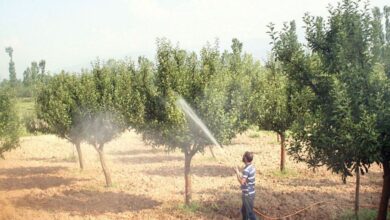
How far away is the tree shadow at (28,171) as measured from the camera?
31.9 metres

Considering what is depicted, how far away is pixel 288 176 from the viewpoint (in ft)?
92.6

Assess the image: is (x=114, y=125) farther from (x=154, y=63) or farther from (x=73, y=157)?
(x=73, y=157)

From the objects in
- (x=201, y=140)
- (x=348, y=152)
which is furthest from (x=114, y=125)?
(x=348, y=152)

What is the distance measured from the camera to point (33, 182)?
28438 mm

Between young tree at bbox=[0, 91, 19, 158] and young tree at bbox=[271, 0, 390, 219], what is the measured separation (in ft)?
63.6

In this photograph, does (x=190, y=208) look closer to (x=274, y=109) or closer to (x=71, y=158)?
(x=274, y=109)

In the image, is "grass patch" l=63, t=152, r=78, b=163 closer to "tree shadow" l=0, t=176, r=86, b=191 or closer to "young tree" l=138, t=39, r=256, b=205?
"tree shadow" l=0, t=176, r=86, b=191

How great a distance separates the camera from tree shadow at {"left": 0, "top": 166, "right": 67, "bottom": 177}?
31.9 m

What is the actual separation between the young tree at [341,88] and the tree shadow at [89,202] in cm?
1119

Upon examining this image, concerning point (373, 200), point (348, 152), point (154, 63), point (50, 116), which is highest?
point (154, 63)

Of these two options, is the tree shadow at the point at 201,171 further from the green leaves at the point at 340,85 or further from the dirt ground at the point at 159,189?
the green leaves at the point at 340,85

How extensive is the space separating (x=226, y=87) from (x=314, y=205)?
27.8ft

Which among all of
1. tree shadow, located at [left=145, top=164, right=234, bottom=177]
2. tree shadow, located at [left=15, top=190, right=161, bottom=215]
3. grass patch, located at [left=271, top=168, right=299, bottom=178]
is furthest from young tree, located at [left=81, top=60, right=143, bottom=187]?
grass patch, located at [left=271, top=168, right=299, bottom=178]

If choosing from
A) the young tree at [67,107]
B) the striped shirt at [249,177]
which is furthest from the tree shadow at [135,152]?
the striped shirt at [249,177]
